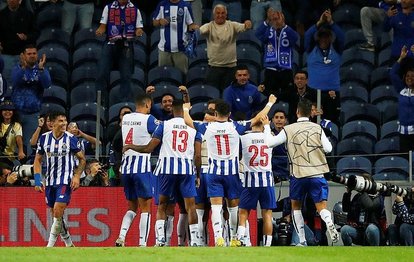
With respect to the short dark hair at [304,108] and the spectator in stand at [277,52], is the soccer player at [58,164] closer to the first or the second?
the short dark hair at [304,108]

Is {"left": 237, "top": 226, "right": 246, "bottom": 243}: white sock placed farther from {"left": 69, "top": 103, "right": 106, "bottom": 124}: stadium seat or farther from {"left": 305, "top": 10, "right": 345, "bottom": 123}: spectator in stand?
{"left": 69, "top": 103, "right": 106, "bottom": 124}: stadium seat

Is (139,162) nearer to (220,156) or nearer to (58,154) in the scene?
(58,154)

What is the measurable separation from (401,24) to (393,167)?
3.36 meters

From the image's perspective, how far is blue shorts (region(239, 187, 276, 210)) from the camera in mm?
21484

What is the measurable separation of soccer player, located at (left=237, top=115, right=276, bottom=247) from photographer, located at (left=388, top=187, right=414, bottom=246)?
207cm

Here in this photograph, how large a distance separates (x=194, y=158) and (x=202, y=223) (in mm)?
1267

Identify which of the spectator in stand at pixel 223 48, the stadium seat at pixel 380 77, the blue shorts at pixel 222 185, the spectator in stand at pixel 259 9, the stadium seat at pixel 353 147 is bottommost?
the blue shorts at pixel 222 185

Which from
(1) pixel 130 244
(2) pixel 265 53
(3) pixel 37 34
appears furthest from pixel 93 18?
(1) pixel 130 244

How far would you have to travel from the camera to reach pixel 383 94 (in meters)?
26.6

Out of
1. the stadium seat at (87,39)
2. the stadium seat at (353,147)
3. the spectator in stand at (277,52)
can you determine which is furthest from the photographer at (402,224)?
the stadium seat at (87,39)

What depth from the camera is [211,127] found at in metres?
21.2

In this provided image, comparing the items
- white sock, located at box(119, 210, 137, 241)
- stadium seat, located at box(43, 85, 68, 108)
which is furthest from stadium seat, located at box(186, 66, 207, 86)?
white sock, located at box(119, 210, 137, 241)

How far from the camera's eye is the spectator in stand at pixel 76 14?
89.6ft

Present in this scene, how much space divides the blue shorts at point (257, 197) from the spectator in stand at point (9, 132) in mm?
4205
